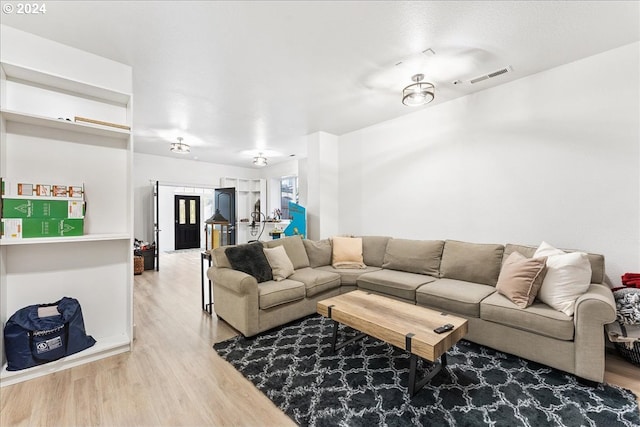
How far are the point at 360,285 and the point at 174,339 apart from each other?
214 cm

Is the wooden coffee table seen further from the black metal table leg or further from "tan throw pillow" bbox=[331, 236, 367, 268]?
"tan throw pillow" bbox=[331, 236, 367, 268]

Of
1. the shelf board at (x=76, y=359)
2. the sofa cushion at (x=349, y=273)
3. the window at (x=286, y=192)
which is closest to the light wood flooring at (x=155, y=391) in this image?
the shelf board at (x=76, y=359)

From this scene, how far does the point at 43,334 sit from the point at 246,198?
251 inches

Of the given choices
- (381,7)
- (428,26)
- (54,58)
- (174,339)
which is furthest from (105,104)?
(428,26)

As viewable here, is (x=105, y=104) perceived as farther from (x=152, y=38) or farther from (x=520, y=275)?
(x=520, y=275)

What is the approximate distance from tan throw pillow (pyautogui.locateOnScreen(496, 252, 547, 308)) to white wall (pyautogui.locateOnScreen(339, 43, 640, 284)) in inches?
28.6

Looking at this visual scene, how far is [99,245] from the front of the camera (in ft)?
8.30

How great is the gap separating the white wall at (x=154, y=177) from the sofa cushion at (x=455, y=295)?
6199 mm

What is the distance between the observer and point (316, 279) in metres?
3.21

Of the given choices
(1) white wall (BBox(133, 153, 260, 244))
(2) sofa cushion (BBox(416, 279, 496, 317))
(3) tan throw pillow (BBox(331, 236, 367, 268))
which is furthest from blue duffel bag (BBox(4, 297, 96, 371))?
(1) white wall (BBox(133, 153, 260, 244))

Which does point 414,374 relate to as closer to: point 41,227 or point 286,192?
point 41,227

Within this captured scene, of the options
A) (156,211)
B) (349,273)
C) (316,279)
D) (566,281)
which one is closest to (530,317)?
Answer: (566,281)

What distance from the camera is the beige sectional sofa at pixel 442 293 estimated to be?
6.51 feet

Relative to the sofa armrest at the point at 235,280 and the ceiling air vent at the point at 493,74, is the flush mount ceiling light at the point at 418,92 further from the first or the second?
the sofa armrest at the point at 235,280
